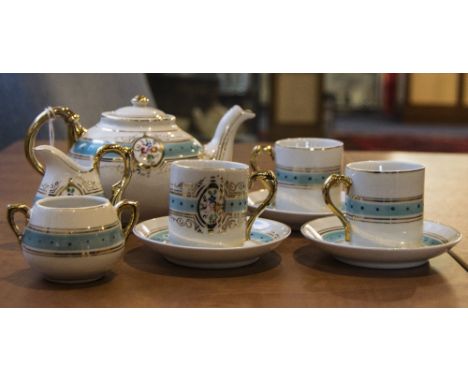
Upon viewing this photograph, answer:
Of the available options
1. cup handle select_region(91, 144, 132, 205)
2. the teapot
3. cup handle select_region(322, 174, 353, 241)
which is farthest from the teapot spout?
cup handle select_region(322, 174, 353, 241)

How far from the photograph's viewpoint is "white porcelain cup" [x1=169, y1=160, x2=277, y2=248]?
32.7 inches

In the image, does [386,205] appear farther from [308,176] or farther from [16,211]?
[16,211]

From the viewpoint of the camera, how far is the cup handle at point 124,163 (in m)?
0.95

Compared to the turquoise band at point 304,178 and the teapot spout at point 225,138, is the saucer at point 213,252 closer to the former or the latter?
the turquoise band at point 304,178

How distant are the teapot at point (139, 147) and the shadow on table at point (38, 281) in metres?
0.21

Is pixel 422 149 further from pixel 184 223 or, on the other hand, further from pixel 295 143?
pixel 184 223

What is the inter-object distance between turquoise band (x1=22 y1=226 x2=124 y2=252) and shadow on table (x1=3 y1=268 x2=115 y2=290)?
0.04m

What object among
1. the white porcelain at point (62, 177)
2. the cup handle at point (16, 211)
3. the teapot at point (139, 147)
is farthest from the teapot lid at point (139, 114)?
the cup handle at point (16, 211)

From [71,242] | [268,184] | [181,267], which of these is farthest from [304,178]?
[71,242]

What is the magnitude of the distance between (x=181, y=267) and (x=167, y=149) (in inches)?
8.6

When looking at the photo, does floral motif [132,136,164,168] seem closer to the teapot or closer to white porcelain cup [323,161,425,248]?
the teapot

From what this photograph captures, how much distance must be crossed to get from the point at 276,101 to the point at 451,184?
3.56 metres
